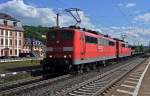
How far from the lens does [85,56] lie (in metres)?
30.8

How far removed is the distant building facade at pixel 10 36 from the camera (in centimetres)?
11563

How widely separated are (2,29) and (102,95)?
10310cm

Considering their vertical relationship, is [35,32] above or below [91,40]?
above

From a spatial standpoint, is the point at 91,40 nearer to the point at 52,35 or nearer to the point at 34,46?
the point at 52,35

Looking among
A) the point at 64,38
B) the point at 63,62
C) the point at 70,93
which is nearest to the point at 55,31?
the point at 64,38

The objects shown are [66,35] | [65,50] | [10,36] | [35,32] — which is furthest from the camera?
[35,32]

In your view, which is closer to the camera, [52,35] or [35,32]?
[52,35]

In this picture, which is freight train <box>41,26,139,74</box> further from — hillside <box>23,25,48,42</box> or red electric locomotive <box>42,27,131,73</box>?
hillside <box>23,25,48,42</box>

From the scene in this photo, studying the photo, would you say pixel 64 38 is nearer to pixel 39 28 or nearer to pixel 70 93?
pixel 70 93

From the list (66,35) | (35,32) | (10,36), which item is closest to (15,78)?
(66,35)

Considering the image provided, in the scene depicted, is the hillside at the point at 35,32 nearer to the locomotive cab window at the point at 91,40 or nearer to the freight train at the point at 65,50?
the locomotive cab window at the point at 91,40

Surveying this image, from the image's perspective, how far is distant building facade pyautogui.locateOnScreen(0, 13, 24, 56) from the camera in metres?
116

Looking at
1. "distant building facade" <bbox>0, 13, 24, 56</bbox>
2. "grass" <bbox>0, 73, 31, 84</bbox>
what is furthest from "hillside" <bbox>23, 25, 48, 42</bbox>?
"grass" <bbox>0, 73, 31, 84</bbox>

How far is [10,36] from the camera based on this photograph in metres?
Result: 122
